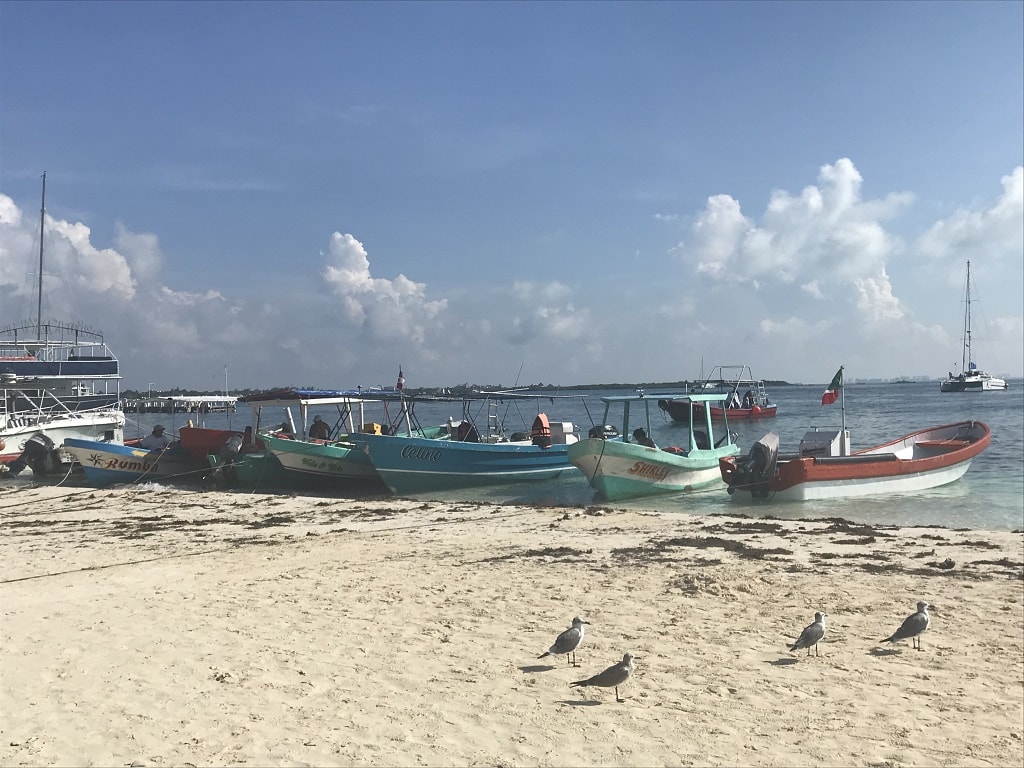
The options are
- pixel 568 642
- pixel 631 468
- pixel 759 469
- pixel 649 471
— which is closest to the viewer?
pixel 568 642

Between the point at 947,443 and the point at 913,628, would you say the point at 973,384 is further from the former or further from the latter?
the point at 913,628

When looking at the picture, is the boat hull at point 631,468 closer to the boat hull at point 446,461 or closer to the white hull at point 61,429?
the boat hull at point 446,461

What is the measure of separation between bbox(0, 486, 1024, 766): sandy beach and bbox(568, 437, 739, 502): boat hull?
18.5ft

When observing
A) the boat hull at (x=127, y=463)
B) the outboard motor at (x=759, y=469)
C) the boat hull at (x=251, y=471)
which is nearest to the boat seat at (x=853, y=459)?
the outboard motor at (x=759, y=469)

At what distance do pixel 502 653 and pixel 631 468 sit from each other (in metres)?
12.7

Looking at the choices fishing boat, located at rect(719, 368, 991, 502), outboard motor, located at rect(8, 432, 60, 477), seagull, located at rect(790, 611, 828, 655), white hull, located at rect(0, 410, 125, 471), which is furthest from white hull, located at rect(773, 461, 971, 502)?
outboard motor, located at rect(8, 432, 60, 477)

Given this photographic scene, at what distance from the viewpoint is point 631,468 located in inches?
768

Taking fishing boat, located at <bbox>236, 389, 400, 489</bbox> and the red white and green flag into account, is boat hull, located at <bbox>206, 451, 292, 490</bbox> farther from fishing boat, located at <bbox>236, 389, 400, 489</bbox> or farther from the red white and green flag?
the red white and green flag

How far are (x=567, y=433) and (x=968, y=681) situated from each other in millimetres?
17610

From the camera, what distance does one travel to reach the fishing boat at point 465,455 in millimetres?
20797

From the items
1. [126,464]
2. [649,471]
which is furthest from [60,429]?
[649,471]

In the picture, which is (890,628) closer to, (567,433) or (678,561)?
(678,561)

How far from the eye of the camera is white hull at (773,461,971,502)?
18.7 metres

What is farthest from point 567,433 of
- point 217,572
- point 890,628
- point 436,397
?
point 890,628
